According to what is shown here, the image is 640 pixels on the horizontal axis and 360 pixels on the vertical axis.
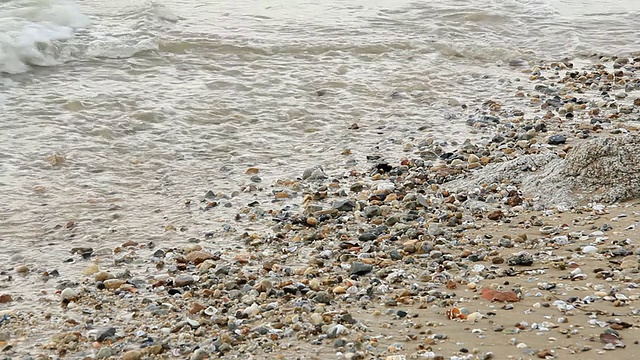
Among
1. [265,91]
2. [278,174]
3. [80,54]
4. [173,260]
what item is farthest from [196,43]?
[173,260]

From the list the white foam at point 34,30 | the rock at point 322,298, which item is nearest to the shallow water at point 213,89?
the white foam at point 34,30

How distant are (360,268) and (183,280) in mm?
1081

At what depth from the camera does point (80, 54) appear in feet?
34.1

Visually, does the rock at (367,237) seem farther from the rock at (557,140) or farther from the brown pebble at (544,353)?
the rock at (557,140)

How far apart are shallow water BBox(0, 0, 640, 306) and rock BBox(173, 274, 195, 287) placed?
2.55 ft

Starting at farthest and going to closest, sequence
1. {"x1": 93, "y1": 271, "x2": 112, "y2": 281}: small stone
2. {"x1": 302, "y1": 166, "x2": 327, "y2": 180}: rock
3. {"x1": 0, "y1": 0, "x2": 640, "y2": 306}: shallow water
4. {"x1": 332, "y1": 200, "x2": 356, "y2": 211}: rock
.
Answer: {"x1": 302, "y1": 166, "x2": 327, "y2": 180}: rock, {"x1": 0, "y1": 0, "x2": 640, "y2": 306}: shallow water, {"x1": 332, "y1": 200, "x2": 356, "y2": 211}: rock, {"x1": 93, "y1": 271, "x2": 112, "y2": 281}: small stone

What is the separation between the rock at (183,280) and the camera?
4766 mm

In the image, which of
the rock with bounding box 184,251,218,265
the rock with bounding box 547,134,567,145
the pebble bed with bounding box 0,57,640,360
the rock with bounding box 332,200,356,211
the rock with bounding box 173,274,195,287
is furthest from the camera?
the rock with bounding box 547,134,567,145

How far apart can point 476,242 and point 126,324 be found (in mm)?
2209

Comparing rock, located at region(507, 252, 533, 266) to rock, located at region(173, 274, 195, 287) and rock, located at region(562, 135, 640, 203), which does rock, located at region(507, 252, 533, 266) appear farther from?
rock, located at region(173, 274, 195, 287)

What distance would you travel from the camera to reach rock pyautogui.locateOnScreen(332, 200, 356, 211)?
581cm

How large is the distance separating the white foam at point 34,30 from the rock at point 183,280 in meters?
5.93

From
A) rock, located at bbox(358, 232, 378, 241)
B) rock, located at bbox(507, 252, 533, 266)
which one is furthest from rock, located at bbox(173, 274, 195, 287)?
rock, located at bbox(507, 252, 533, 266)

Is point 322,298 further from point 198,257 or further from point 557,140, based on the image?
point 557,140
